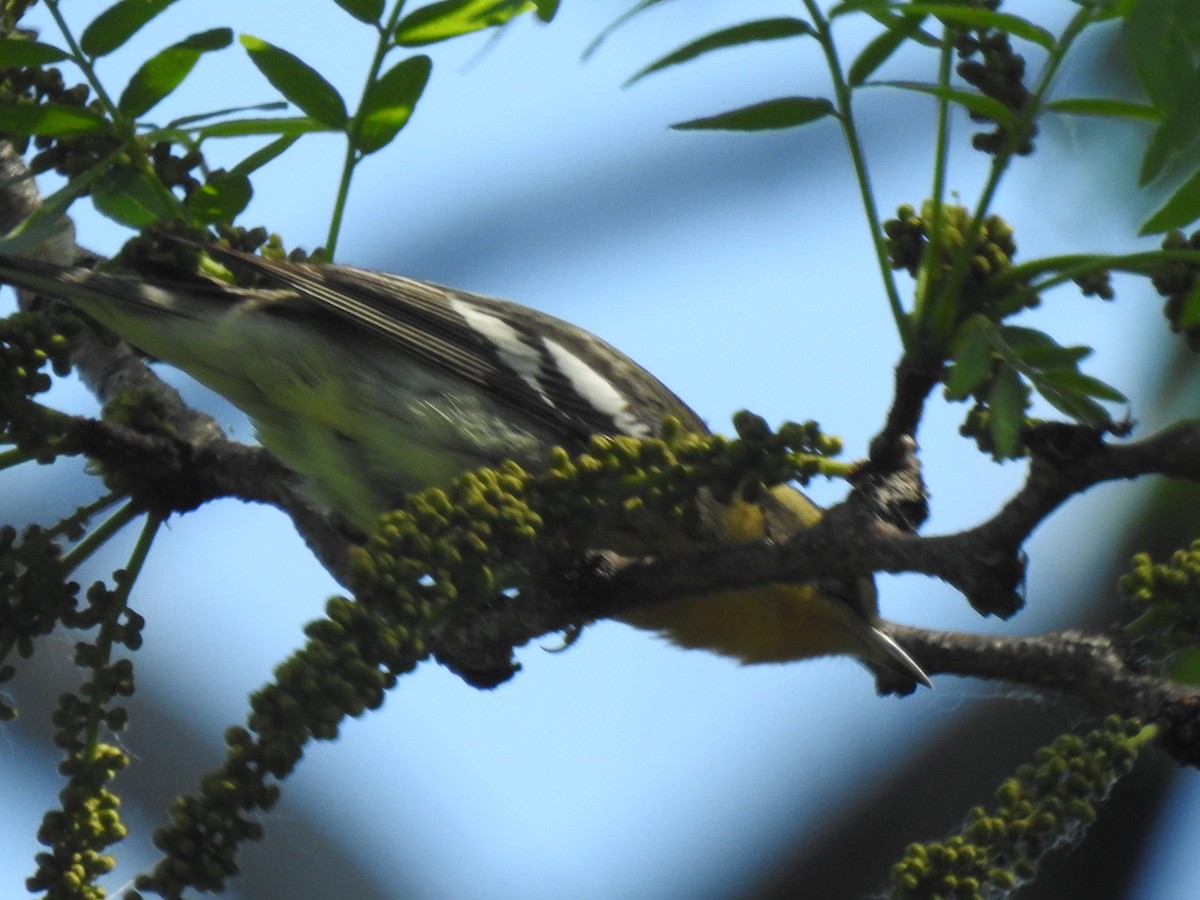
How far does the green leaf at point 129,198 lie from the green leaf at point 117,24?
187 millimetres

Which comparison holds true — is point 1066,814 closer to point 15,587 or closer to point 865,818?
point 15,587

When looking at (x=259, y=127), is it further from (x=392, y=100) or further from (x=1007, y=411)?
(x=1007, y=411)

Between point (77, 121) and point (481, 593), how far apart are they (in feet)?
3.26

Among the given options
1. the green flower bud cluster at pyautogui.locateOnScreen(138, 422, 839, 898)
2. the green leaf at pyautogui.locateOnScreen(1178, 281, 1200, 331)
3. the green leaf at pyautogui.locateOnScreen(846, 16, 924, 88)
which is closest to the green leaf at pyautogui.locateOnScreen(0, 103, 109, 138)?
the green flower bud cluster at pyautogui.locateOnScreen(138, 422, 839, 898)

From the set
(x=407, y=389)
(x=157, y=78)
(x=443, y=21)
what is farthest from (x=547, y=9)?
(x=407, y=389)

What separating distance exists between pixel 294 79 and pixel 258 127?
5.6 inches

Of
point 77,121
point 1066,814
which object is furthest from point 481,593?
point 77,121

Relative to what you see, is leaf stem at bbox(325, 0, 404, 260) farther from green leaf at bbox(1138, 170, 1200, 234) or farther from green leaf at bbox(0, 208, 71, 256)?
green leaf at bbox(1138, 170, 1200, 234)

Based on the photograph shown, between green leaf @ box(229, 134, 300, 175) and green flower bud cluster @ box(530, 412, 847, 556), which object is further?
green leaf @ box(229, 134, 300, 175)

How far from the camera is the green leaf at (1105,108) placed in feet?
5.28

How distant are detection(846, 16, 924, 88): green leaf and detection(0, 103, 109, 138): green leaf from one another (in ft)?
3.65

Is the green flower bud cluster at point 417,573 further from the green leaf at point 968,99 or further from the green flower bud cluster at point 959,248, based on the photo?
the green leaf at point 968,99

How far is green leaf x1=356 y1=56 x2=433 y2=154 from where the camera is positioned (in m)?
2.25

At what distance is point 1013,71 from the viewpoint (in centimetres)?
175
